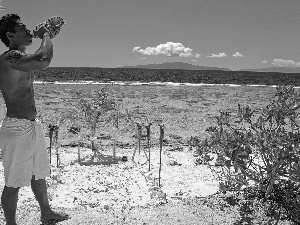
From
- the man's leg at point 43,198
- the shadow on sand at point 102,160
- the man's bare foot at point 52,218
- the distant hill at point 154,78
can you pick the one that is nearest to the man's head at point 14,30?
the man's leg at point 43,198

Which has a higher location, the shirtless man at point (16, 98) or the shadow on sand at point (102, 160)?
the shirtless man at point (16, 98)

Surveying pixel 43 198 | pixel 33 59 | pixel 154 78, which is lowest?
pixel 43 198

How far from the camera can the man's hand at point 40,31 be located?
2.97 meters

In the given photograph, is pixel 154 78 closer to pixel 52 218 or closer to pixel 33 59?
pixel 52 218

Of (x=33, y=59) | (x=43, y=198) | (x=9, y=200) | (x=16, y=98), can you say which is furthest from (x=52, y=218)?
(x=33, y=59)

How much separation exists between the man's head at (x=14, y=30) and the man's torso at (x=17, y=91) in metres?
0.17

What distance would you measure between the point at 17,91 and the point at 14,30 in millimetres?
503

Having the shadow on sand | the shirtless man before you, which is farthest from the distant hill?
the shirtless man

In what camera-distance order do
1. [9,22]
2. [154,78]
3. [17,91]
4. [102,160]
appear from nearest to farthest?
[9,22] < [17,91] < [102,160] < [154,78]

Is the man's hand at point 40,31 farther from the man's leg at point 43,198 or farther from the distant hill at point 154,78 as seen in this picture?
the distant hill at point 154,78

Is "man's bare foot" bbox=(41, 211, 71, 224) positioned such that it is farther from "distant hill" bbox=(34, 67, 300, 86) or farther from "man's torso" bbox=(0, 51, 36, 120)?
"distant hill" bbox=(34, 67, 300, 86)

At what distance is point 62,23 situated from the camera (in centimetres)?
305

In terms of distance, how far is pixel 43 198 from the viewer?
3.42 metres

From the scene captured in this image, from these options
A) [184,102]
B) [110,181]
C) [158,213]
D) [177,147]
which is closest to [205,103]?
[184,102]
